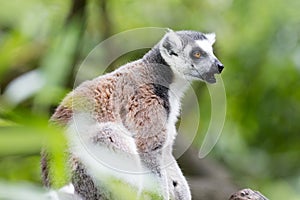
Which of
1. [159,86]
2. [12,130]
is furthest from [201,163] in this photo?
[12,130]

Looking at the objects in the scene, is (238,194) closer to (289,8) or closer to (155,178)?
(155,178)

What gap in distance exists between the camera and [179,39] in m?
1.69

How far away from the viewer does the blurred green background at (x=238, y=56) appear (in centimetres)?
282

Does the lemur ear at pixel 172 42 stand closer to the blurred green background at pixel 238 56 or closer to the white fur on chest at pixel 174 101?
the white fur on chest at pixel 174 101

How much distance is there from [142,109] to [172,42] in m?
0.24

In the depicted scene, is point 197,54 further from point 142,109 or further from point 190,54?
point 142,109

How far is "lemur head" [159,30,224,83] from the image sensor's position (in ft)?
5.15

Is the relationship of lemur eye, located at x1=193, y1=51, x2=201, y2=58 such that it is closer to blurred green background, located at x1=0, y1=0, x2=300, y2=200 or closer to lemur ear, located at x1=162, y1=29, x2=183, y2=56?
lemur ear, located at x1=162, y1=29, x2=183, y2=56

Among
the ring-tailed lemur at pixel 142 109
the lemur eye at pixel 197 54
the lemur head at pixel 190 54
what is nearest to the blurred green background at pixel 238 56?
the ring-tailed lemur at pixel 142 109

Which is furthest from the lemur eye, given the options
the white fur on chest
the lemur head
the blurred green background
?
the blurred green background

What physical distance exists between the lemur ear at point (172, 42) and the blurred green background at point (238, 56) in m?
0.77

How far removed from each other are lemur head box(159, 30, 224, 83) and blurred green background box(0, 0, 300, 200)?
77 centimetres

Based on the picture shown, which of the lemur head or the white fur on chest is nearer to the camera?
the lemur head

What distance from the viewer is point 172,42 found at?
1720mm
